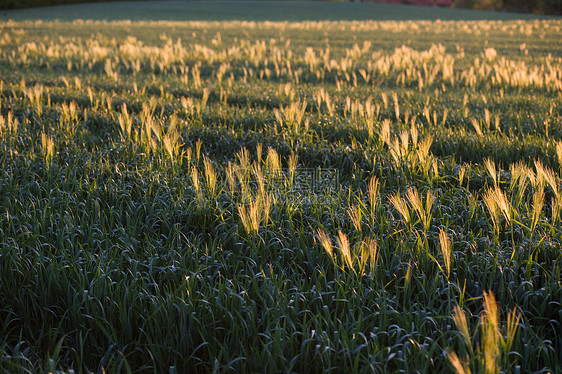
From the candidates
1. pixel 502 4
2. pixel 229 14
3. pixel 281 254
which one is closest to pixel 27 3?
pixel 229 14

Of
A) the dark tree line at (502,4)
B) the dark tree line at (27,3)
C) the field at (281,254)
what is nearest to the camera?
the field at (281,254)

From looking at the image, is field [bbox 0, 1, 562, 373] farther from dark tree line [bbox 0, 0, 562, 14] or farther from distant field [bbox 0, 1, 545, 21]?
dark tree line [bbox 0, 0, 562, 14]

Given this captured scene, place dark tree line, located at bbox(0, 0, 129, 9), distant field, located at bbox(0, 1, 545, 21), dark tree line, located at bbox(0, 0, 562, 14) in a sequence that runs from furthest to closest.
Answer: dark tree line, located at bbox(0, 0, 562, 14) < dark tree line, located at bbox(0, 0, 129, 9) < distant field, located at bbox(0, 1, 545, 21)

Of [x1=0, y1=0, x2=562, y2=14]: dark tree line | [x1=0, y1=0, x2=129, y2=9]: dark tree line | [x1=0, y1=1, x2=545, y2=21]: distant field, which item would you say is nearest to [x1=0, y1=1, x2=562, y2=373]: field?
[x1=0, y1=1, x2=545, y2=21]: distant field

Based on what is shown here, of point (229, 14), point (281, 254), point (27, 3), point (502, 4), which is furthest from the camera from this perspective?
point (502, 4)

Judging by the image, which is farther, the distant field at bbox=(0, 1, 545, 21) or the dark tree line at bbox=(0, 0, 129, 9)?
the dark tree line at bbox=(0, 0, 129, 9)

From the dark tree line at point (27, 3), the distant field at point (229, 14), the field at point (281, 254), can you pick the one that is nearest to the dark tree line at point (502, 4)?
the dark tree line at point (27, 3)

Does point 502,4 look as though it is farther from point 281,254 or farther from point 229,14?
point 281,254

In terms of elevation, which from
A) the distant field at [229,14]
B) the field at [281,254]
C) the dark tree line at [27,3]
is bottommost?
the field at [281,254]

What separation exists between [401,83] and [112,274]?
23.7ft

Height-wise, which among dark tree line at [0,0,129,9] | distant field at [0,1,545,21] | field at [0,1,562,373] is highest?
dark tree line at [0,0,129,9]

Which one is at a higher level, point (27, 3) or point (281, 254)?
point (27, 3)

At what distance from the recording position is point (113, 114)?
17.5ft

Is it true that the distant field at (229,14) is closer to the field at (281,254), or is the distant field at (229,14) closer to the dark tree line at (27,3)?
the dark tree line at (27,3)
